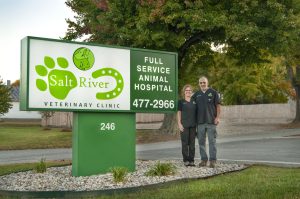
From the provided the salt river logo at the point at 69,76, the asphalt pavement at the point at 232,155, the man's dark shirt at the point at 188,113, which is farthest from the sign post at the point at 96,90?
the asphalt pavement at the point at 232,155

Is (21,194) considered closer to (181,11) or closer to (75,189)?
(75,189)

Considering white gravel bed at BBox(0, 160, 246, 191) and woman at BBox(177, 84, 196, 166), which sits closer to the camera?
white gravel bed at BBox(0, 160, 246, 191)

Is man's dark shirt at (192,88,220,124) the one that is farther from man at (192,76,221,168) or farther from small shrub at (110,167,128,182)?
small shrub at (110,167,128,182)

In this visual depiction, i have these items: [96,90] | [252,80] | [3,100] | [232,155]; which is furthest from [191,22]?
[252,80]

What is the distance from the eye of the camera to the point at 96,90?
450 inches

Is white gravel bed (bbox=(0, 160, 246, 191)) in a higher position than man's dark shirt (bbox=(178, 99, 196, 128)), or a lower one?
lower

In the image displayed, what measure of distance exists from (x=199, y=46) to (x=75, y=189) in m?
19.1

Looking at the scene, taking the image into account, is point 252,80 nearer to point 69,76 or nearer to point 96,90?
point 96,90

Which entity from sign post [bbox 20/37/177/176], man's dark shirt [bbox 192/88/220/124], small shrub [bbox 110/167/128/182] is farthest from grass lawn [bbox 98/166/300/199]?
sign post [bbox 20/37/177/176]

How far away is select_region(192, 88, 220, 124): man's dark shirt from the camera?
1244cm

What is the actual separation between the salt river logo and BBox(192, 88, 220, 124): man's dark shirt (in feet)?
6.66

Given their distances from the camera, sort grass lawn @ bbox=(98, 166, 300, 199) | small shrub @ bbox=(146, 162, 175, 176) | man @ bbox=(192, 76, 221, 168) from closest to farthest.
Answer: grass lawn @ bbox=(98, 166, 300, 199), small shrub @ bbox=(146, 162, 175, 176), man @ bbox=(192, 76, 221, 168)

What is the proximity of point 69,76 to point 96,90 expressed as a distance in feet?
2.32

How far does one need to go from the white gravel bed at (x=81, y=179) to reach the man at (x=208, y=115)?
1.58 ft
